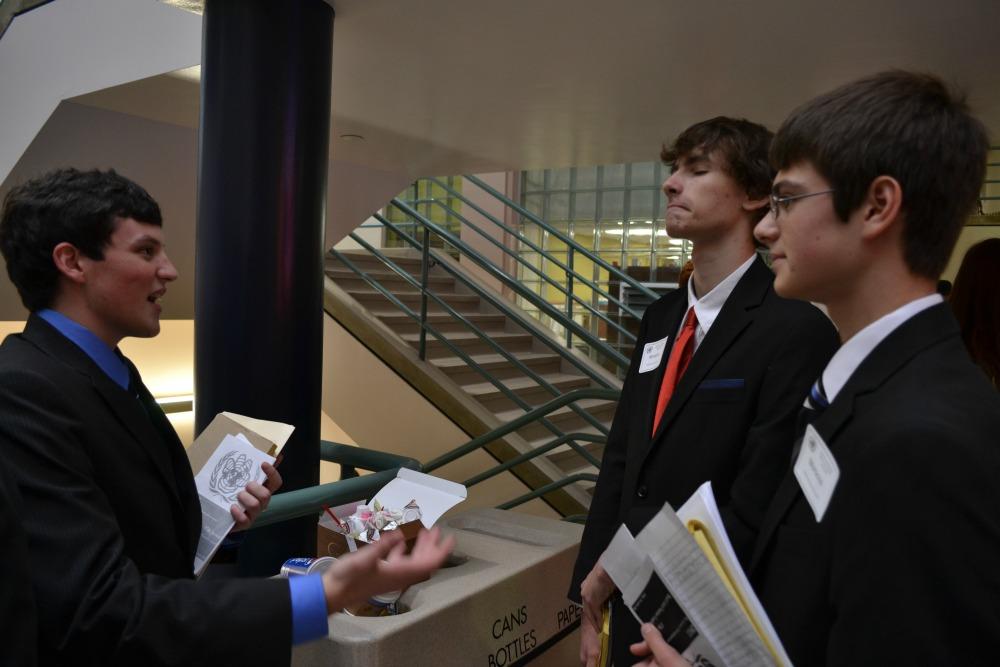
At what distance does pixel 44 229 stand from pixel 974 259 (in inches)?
97.0

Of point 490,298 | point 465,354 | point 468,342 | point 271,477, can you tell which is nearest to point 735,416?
point 271,477

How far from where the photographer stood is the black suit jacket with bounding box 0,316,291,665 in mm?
1026

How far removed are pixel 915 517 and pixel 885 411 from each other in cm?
13

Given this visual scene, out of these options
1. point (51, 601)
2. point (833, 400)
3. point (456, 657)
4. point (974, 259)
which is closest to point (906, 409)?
point (833, 400)

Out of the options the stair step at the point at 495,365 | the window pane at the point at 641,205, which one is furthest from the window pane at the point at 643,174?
the stair step at the point at 495,365

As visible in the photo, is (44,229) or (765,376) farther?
(765,376)

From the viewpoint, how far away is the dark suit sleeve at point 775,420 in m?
1.45

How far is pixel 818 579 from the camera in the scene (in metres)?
0.92

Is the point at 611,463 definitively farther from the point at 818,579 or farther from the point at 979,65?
the point at 979,65

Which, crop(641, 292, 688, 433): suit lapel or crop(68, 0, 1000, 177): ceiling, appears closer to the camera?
crop(641, 292, 688, 433): suit lapel

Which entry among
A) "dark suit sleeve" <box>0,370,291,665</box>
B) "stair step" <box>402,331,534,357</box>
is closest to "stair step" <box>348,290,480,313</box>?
"stair step" <box>402,331,534,357</box>

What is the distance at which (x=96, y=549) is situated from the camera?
3.48ft

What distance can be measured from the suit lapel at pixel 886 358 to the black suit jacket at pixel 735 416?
1.76 ft

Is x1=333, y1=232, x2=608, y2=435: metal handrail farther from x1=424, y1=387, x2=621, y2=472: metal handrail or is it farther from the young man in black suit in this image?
the young man in black suit
